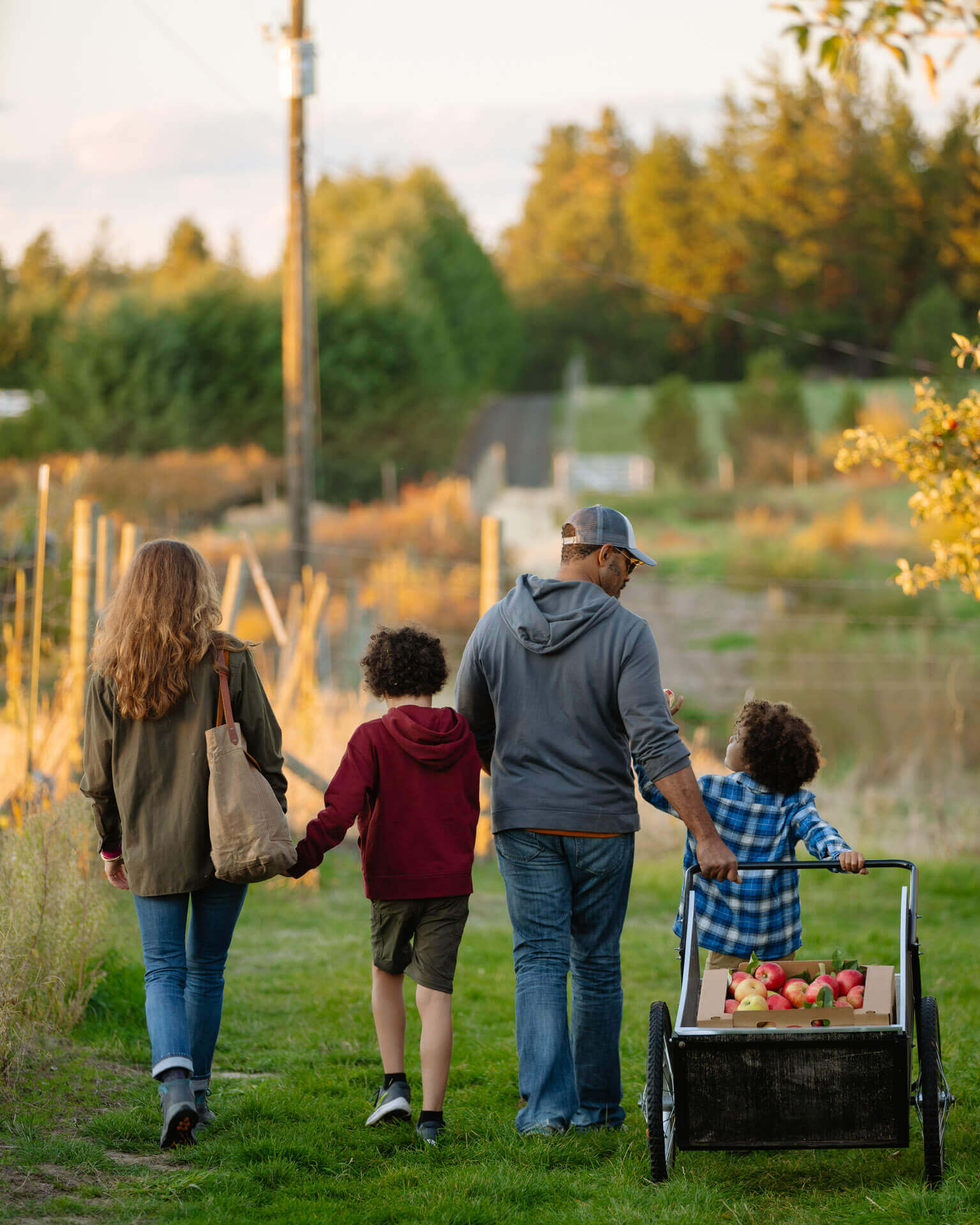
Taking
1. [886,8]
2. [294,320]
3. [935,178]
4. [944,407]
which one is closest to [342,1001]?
[944,407]

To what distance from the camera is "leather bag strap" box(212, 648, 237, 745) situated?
393cm

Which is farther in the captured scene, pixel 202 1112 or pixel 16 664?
pixel 16 664

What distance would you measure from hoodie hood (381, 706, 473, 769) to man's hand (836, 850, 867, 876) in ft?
3.62

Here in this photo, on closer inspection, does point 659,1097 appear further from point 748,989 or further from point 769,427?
point 769,427

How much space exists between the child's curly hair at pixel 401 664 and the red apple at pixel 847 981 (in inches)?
54.3

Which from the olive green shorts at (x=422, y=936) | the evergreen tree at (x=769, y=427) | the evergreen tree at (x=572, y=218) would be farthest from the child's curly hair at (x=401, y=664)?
the evergreen tree at (x=572, y=218)

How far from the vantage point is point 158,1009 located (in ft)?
13.0

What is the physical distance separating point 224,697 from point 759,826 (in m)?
1.64

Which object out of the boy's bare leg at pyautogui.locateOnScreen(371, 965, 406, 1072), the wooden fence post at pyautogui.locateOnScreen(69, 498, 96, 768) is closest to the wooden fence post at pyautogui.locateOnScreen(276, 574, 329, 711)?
→ the wooden fence post at pyautogui.locateOnScreen(69, 498, 96, 768)

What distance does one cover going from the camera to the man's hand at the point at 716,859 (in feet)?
13.1

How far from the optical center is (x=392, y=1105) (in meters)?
4.25

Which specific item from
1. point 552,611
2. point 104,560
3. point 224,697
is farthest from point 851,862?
point 104,560

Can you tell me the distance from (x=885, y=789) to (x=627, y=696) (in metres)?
9.96

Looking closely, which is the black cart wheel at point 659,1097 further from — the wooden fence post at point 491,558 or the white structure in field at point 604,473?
the white structure in field at point 604,473
